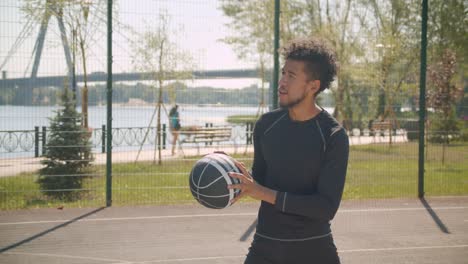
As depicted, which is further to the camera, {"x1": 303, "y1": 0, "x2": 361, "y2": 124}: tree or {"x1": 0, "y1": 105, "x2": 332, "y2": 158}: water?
{"x1": 303, "y1": 0, "x2": 361, "y2": 124}: tree

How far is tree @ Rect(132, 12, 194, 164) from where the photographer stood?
9.55m

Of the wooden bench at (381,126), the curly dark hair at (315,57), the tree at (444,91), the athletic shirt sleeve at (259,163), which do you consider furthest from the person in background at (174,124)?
the tree at (444,91)

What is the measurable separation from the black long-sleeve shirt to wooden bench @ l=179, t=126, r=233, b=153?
657 cm

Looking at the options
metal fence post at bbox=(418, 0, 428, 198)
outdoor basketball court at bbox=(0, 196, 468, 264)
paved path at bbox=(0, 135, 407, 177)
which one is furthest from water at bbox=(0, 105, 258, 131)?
metal fence post at bbox=(418, 0, 428, 198)

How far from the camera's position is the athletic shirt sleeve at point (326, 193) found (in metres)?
2.70

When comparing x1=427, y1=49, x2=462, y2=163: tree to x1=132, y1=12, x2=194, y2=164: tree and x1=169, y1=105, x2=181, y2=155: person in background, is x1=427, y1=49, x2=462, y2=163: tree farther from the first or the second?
x1=132, y1=12, x2=194, y2=164: tree

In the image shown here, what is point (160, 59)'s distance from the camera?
37.1 ft

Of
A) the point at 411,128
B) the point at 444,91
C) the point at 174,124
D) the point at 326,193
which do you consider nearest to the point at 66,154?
the point at 174,124

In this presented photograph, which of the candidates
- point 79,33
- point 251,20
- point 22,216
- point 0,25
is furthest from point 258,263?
point 251,20

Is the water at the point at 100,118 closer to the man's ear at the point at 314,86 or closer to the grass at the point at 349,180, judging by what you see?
the grass at the point at 349,180

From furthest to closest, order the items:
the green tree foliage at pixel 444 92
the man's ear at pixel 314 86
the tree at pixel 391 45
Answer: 1. the green tree foliage at pixel 444 92
2. the tree at pixel 391 45
3. the man's ear at pixel 314 86

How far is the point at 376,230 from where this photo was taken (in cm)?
740

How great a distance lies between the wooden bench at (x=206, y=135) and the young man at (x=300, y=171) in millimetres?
6548

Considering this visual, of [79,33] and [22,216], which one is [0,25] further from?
[22,216]
